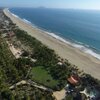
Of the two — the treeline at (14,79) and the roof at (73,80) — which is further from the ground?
the treeline at (14,79)

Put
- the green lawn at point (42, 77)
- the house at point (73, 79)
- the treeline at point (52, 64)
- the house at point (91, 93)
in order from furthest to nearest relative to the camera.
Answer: the treeline at point (52, 64)
the house at point (73, 79)
the green lawn at point (42, 77)
the house at point (91, 93)

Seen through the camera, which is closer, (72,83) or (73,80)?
(72,83)

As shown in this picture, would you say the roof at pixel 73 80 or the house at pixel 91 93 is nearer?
the house at pixel 91 93

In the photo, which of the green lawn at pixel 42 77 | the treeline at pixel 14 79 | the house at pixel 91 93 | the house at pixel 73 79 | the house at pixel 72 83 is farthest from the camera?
the house at pixel 73 79

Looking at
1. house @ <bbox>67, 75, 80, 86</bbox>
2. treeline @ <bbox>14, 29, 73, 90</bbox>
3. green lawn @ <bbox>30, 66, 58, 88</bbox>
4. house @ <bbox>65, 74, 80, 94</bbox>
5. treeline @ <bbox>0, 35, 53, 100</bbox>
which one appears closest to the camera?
treeline @ <bbox>0, 35, 53, 100</bbox>

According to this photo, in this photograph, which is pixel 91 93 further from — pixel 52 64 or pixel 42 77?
pixel 52 64

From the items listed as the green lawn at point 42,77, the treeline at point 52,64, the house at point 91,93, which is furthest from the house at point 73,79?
the green lawn at point 42,77

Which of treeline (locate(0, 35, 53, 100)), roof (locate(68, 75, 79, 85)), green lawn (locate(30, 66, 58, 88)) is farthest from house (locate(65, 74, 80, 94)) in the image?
treeline (locate(0, 35, 53, 100))

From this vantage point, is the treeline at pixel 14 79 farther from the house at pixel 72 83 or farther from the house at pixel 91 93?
the house at pixel 91 93

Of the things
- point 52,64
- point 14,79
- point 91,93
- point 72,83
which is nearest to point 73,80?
point 72,83

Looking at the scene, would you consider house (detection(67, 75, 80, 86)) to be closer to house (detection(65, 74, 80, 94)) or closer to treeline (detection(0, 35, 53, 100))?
house (detection(65, 74, 80, 94))
